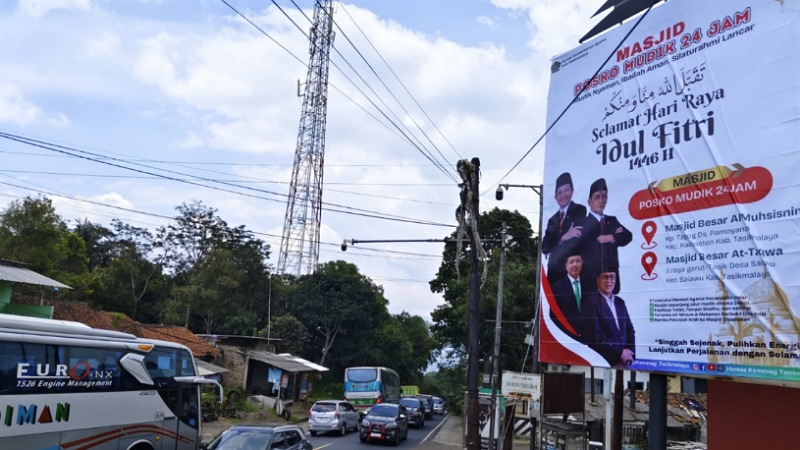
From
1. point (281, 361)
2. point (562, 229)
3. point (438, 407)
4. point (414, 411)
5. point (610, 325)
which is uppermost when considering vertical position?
point (562, 229)

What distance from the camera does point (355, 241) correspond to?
17.4 m

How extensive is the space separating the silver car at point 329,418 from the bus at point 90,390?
12130 mm

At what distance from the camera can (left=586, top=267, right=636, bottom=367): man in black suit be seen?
8352 mm

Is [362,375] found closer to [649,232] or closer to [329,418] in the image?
[329,418]

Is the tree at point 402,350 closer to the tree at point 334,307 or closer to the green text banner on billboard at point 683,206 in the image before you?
the tree at point 334,307

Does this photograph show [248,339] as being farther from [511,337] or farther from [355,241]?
[355,241]

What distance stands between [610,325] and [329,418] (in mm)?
20249

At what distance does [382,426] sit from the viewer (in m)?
24.1

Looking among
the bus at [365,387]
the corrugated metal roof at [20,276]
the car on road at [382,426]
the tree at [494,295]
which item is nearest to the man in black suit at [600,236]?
the car on road at [382,426]

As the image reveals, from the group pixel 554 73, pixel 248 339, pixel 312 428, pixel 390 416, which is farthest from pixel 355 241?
pixel 248 339

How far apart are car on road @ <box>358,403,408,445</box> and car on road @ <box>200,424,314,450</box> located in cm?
1038

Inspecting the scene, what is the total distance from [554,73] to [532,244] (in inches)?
1464

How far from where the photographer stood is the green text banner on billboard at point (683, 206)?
6781 millimetres

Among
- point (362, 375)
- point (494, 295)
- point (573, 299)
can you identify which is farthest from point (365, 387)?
point (573, 299)
